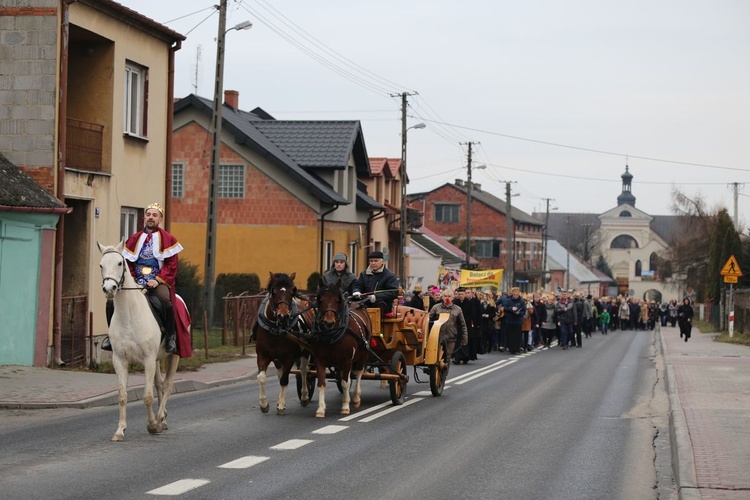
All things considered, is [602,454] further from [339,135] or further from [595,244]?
[595,244]

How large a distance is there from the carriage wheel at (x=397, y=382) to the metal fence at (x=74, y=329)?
6.87 m

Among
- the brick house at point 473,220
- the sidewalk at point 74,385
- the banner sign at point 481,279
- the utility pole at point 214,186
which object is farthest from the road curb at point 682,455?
the brick house at point 473,220

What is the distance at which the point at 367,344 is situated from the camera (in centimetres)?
1467

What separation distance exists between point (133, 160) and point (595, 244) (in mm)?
136139

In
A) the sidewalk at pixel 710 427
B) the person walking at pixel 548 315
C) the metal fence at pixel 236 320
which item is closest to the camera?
the sidewalk at pixel 710 427

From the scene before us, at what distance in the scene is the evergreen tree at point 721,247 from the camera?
47844 millimetres

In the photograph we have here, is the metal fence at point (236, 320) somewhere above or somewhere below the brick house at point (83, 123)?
below

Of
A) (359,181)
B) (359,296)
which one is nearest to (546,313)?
(359,181)

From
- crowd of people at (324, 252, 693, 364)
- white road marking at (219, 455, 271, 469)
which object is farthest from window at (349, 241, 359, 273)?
white road marking at (219, 455, 271, 469)

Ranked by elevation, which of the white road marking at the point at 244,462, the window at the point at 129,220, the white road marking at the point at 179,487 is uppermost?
the window at the point at 129,220

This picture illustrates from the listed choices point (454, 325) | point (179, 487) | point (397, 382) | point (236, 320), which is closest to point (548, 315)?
point (236, 320)

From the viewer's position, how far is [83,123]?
2184 cm

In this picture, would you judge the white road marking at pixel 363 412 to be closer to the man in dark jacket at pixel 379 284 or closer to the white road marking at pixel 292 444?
the man in dark jacket at pixel 379 284

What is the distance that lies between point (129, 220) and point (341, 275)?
9678 millimetres
